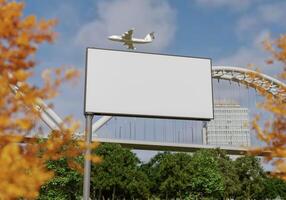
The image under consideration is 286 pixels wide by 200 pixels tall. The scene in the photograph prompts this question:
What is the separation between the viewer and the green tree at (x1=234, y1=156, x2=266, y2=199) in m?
32.4

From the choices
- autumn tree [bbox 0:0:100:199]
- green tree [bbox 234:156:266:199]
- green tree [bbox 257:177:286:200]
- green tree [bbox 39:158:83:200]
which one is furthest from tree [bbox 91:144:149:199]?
autumn tree [bbox 0:0:100:199]

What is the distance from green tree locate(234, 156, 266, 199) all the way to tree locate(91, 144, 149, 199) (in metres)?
7.87

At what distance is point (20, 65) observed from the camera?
367 cm

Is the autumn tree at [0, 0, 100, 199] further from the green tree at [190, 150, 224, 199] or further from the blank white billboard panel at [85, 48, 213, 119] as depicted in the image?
the green tree at [190, 150, 224, 199]

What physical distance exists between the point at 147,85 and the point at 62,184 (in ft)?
28.6

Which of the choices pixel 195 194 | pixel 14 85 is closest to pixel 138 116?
pixel 195 194

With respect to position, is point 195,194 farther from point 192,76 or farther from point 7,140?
point 7,140

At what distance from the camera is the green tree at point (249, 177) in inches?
1277

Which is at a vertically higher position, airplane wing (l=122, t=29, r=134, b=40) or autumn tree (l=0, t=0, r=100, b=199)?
airplane wing (l=122, t=29, r=134, b=40)

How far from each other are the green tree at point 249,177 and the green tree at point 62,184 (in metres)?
12.5

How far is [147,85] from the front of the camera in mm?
20516

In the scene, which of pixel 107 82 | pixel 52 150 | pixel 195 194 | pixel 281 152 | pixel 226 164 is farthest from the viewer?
pixel 226 164

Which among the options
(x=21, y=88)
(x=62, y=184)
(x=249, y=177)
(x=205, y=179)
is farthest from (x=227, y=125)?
(x=21, y=88)

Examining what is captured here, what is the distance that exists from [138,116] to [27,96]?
16.8 metres
